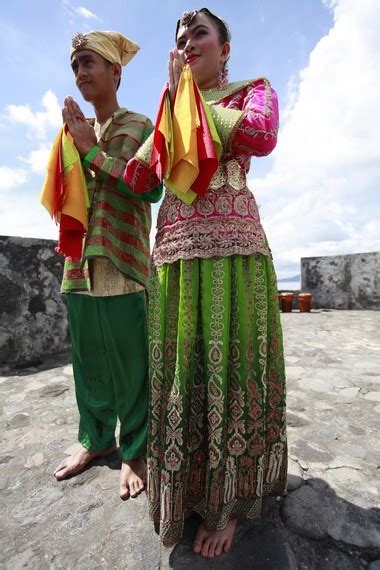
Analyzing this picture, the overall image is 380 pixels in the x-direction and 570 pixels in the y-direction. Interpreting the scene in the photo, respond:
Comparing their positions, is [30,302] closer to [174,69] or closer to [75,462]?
[75,462]

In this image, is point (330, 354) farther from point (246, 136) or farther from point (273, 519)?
point (246, 136)

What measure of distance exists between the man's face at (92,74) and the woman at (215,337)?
47 centimetres

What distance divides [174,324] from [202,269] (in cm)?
25

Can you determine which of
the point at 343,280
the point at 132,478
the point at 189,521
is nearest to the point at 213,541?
the point at 189,521

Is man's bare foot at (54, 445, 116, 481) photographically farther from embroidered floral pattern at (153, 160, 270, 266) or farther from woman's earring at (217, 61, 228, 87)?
woman's earring at (217, 61, 228, 87)

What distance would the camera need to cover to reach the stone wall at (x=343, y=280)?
29.8 ft

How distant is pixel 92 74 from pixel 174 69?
0.64 meters

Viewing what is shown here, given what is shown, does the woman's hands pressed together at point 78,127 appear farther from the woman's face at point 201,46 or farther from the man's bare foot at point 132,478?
the man's bare foot at point 132,478

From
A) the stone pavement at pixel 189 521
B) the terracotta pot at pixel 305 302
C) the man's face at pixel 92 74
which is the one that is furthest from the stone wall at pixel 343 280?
the man's face at pixel 92 74

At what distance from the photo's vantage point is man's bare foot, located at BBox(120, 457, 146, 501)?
1644mm

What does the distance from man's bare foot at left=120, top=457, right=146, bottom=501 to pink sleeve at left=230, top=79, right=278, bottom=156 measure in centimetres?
160

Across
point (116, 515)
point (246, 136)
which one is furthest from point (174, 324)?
point (116, 515)

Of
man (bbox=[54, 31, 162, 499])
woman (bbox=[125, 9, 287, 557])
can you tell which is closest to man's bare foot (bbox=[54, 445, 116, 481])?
man (bbox=[54, 31, 162, 499])

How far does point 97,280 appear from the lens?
1729mm
